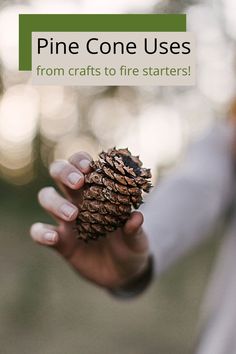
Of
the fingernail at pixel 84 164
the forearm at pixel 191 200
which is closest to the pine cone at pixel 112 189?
the fingernail at pixel 84 164

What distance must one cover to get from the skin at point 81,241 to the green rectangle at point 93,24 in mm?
83

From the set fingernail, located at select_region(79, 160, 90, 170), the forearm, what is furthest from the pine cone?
the forearm

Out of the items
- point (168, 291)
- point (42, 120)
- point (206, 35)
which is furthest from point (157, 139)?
point (168, 291)

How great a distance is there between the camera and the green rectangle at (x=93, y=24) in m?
0.40

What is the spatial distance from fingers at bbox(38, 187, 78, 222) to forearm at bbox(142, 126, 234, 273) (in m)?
0.14

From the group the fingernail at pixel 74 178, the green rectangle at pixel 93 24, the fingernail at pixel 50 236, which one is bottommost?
the fingernail at pixel 50 236

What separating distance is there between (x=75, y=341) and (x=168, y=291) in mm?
792

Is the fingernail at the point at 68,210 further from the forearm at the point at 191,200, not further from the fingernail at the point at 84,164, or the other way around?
the forearm at the point at 191,200

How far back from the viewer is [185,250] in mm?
602

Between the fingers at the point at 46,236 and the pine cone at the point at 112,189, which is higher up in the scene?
the pine cone at the point at 112,189

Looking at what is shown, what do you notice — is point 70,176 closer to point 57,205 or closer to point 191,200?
point 57,205

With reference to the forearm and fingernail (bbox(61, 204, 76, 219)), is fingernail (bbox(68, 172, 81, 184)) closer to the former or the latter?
fingernail (bbox(61, 204, 76, 219))

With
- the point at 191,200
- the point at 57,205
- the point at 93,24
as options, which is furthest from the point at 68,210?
the point at 191,200

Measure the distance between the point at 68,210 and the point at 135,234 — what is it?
36mm
